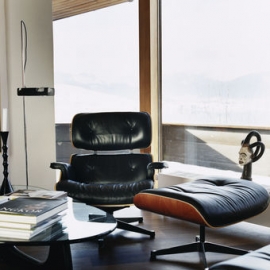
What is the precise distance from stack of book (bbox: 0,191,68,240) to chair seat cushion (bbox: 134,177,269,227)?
0.59 metres

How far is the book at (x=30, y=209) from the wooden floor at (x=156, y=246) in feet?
2.24

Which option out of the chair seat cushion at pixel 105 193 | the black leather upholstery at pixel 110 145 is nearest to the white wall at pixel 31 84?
the black leather upholstery at pixel 110 145

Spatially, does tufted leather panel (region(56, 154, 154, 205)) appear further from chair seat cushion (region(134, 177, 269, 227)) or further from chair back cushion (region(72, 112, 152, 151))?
chair seat cushion (region(134, 177, 269, 227))

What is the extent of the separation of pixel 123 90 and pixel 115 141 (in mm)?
1275

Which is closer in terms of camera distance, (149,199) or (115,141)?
(149,199)

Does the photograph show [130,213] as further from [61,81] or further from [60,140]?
[61,81]

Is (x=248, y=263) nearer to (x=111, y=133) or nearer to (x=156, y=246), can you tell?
(x=156, y=246)

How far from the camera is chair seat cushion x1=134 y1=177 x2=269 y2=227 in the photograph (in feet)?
7.07

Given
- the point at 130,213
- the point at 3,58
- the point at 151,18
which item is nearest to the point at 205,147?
the point at 130,213

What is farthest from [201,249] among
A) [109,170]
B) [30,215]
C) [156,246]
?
[30,215]

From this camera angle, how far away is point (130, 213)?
371cm

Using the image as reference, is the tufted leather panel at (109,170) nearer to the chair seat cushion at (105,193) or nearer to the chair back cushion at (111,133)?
the chair back cushion at (111,133)

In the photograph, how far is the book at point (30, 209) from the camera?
1721 mm

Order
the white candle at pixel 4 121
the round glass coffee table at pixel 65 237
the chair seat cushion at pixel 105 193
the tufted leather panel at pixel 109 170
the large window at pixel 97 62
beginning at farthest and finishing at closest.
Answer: the large window at pixel 97 62, the white candle at pixel 4 121, the tufted leather panel at pixel 109 170, the chair seat cushion at pixel 105 193, the round glass coffee table at pixel 65 237
